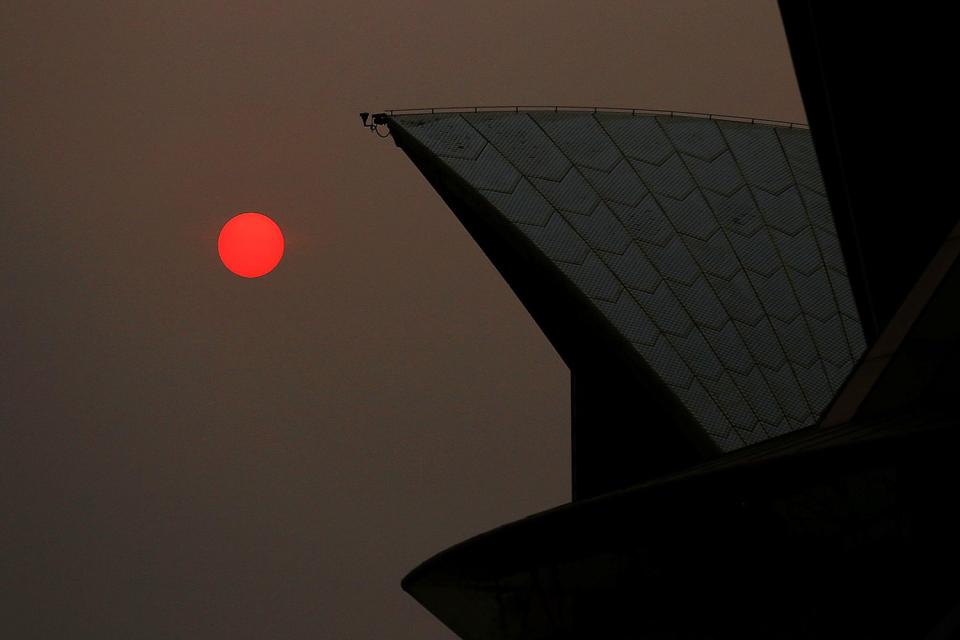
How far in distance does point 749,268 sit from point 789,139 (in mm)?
3411

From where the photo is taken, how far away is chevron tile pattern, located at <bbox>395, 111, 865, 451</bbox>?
1806 cm

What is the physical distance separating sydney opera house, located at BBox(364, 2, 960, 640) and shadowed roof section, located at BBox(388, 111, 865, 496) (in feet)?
0.12

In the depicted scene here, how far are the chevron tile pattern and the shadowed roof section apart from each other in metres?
0.02

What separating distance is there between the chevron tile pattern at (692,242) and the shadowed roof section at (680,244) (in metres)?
0.02

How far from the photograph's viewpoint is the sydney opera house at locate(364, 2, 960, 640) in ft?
24.8

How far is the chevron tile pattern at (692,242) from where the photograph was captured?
18062mm

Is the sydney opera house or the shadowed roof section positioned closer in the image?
the sydney opera house

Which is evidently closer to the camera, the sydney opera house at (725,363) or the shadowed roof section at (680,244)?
the sydney opera house at (725,363)

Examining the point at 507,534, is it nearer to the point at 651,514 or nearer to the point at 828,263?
the point at 651,514

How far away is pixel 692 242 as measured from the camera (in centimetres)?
1941

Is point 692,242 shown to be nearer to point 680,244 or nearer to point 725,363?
point 680,244

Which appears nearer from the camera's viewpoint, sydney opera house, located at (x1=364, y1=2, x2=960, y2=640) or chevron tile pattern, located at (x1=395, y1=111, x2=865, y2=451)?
sydney opera house, located at (x1=364, y1=2, x2=960, y2=640)

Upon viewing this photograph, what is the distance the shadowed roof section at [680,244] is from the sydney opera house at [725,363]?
0.12ft

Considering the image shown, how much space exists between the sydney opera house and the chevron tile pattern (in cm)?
4
